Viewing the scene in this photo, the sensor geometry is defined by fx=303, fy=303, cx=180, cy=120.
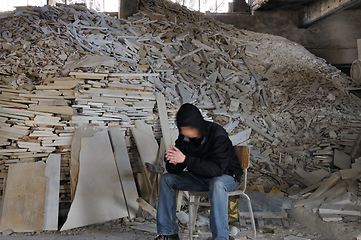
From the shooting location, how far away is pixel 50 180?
159 inches

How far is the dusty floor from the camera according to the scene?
11.9ft

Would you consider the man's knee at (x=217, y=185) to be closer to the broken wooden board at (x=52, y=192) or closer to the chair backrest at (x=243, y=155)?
the chair backrest at (x=243, y=155)

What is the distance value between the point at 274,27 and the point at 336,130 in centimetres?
690

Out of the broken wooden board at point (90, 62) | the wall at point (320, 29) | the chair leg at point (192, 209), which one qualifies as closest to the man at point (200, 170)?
the chair leg at point (192, 209)

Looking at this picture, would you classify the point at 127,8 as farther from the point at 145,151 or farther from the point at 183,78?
the point at 145,151

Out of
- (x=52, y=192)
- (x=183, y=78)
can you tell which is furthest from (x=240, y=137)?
(x=52, y=192)

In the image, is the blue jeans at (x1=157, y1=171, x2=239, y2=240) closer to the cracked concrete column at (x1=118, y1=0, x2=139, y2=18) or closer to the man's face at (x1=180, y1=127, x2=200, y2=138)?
the man's face at (x1=180, y1=127, x2=200, y2=138)

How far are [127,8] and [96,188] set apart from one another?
6.10 meters

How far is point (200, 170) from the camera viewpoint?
2.89m

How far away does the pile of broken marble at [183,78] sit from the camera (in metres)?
4.72

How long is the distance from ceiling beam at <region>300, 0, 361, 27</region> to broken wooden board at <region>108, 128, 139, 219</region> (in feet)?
26.0

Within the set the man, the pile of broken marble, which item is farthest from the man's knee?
the pile of broken marble

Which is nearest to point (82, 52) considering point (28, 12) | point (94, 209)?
point (28, 12)

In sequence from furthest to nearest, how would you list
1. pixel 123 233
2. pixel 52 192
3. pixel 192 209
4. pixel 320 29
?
pixel 320 29
pixel 52 192
pixel 123 233
pixel 192 209
